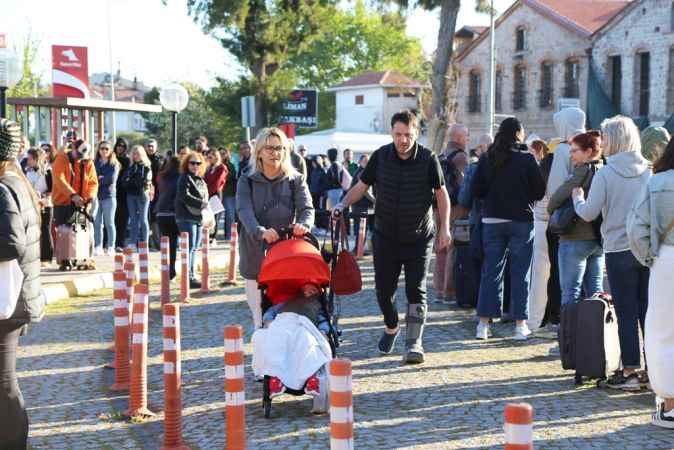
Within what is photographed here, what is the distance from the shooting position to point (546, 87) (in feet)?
198

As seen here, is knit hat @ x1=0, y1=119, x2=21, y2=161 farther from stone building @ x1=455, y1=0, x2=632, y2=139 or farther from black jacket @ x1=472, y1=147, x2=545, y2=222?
stone building @ x1=455, y1=0, x2=632, y2=139

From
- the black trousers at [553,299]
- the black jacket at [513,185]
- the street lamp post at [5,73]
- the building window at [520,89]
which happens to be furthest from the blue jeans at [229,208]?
the building window at [520,89]

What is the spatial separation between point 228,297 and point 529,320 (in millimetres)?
5214

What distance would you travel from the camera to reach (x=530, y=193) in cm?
1038

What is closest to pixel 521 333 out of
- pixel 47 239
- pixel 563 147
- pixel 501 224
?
pixel 501 224

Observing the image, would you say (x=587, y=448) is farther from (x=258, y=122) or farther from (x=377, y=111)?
(x=377, y=111)

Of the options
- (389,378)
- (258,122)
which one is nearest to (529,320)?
(389,378)

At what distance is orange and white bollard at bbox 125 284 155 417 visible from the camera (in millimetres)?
7789

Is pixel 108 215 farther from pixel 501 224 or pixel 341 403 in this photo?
pixel 341 403

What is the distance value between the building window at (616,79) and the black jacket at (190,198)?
42.2 metres

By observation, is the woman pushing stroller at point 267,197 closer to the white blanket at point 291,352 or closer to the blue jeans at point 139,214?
the white blanket at point 291,352

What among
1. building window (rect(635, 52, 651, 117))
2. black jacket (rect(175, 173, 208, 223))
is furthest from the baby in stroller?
building window (rect(635, 52, 651, 117))

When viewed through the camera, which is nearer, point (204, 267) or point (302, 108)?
point (204, 267)

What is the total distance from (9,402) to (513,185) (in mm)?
5641
